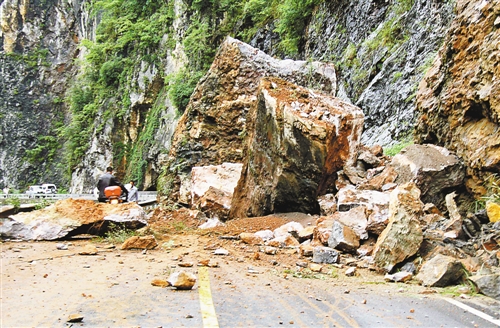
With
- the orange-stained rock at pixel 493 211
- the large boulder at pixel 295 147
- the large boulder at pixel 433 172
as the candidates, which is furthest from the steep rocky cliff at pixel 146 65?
the orange-stained rock at pixel 493 211

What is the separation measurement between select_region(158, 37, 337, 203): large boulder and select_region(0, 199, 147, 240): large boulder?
6718mm

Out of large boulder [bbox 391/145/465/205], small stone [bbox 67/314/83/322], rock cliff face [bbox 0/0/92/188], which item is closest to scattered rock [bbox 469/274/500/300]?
large boulder [bbox 391/145/465/205]

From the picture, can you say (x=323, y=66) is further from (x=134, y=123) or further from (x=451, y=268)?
(x=134, y=123)

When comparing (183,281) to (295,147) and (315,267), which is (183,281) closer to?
(315,267)

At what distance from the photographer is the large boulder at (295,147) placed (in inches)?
368

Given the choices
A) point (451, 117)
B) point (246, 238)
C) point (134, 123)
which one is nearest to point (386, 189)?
point (451, 117)

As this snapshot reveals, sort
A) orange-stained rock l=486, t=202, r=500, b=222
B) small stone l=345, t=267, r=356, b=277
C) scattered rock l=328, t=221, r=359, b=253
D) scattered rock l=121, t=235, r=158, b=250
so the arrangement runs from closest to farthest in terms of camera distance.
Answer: small stone l=345, t=267, r=356, b=277 < orange-stained rock l=486, t=202, r=500, b=222 < scattered rock l=328, t=221, r=359, b=253 < scattered rock l=121, t=235, r=158, b=250

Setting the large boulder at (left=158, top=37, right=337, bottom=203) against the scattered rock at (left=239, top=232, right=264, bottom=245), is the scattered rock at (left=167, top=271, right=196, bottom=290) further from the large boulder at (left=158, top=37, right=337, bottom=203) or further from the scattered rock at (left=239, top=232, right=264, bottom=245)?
the large boulder at (left=158, top=37, right=337, bottom=203)

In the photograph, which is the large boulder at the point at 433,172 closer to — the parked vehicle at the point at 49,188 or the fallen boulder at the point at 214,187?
the fallen boulder at the point at 214,187

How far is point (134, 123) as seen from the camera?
33.3 metres

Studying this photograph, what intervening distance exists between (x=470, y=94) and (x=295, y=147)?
138 inches

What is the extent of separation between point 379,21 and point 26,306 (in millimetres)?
16203

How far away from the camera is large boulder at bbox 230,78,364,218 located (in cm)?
934

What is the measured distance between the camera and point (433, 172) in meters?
7.86
